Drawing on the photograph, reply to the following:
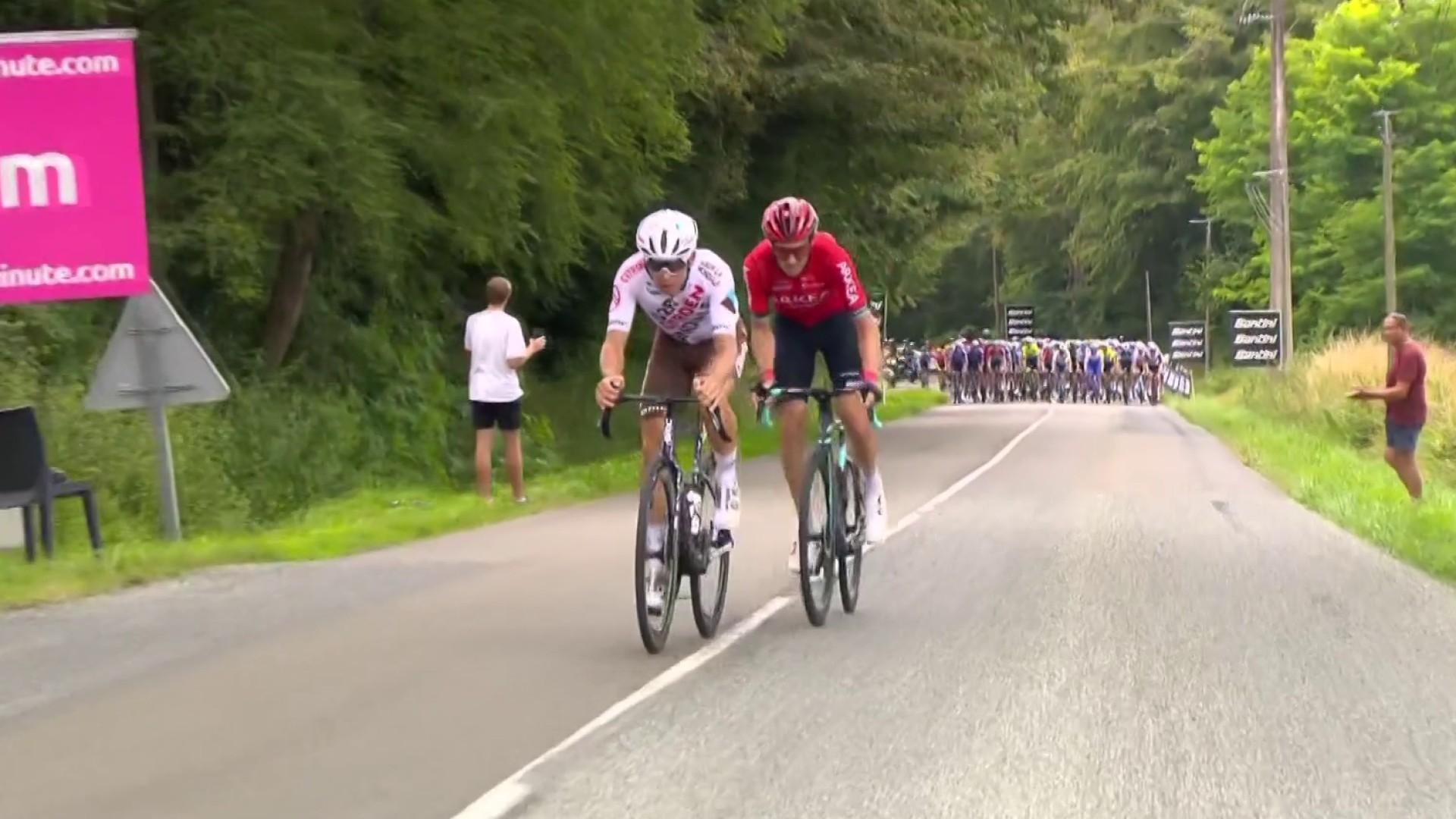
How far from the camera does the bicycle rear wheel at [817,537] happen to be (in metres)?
9.39

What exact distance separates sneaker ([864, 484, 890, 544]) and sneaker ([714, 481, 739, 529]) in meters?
1.00

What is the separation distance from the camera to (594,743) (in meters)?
6.99

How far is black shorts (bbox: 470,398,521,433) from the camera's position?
17.1 m

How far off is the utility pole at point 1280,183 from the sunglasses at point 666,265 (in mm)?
34454

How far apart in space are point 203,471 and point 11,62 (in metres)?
4.70

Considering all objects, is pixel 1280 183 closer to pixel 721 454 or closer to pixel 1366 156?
pixel 1366 156

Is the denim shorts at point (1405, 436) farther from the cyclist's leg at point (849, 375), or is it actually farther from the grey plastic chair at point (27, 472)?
the grey plastic chair at point (27, 472)

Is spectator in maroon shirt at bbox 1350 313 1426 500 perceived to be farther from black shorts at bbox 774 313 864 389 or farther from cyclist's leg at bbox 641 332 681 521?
cyclist's leg at bbox 641 332 681 521

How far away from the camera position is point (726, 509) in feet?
30.5

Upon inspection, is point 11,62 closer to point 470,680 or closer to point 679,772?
point 470,680

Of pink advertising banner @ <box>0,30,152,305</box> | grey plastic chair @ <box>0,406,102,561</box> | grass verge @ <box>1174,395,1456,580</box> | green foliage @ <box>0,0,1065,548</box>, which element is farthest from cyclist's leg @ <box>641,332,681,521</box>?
green foliage @ <box>0,0,1065,548</box>

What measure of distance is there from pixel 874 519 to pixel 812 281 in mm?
1386

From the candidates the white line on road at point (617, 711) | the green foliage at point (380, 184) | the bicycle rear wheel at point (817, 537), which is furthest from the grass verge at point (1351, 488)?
the green foliage at point (380, 184)

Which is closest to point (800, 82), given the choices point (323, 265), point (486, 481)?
point (323, 265)
